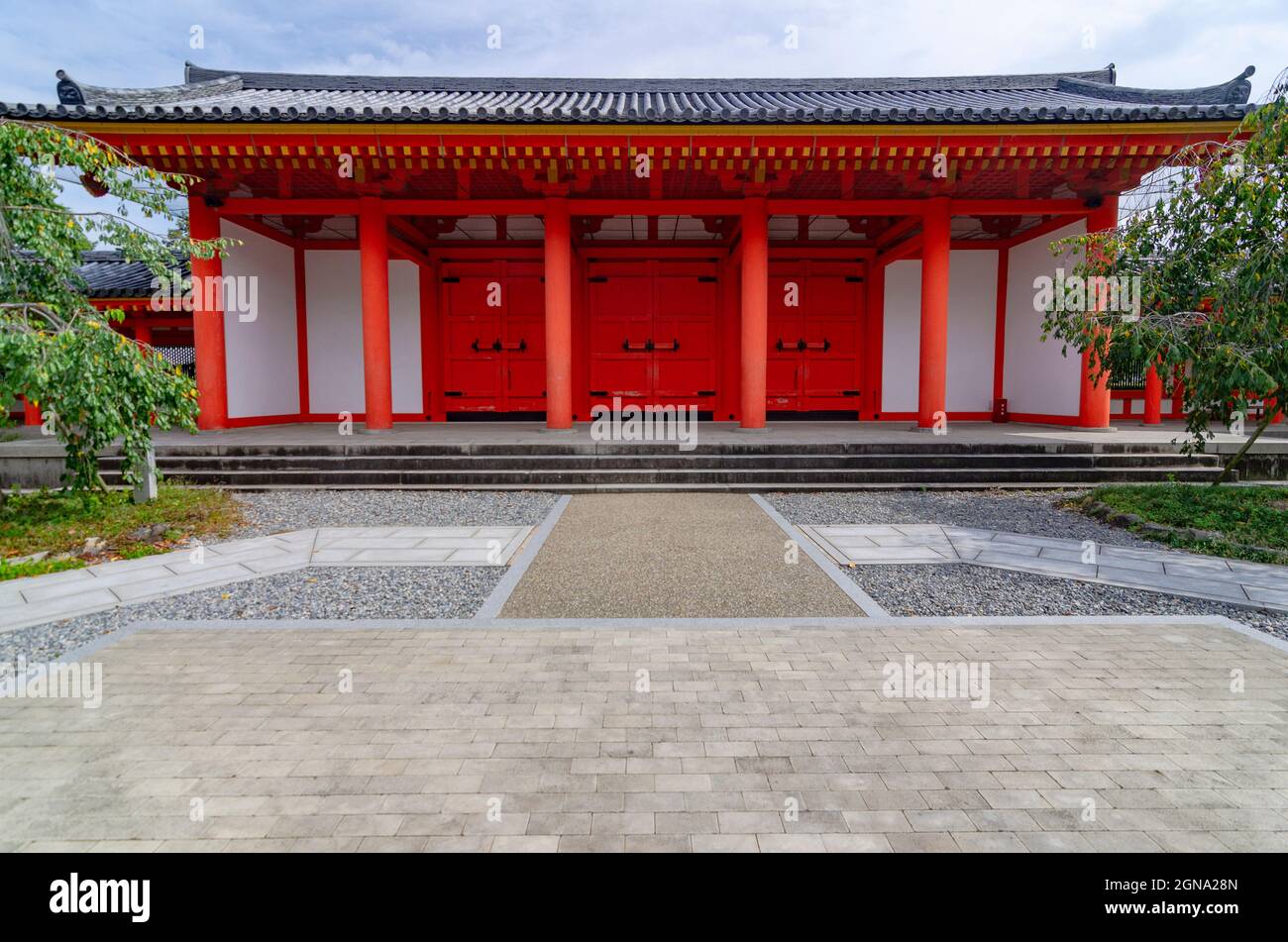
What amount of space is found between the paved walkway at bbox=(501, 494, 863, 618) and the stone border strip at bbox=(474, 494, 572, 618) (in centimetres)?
6

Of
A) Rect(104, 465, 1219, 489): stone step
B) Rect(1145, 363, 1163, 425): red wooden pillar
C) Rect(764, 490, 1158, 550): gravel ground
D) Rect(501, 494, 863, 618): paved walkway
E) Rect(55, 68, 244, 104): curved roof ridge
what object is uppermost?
Rect(55, 68, 244, 104): curved roof ridge

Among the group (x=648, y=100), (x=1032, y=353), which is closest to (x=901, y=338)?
(x=1032, y=353)

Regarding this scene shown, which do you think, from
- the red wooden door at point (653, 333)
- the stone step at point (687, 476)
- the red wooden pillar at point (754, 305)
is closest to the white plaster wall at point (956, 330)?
the red wooden door at point (653, 333)

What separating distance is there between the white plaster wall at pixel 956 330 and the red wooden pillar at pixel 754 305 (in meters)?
4.43

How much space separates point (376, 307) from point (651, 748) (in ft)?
32.1

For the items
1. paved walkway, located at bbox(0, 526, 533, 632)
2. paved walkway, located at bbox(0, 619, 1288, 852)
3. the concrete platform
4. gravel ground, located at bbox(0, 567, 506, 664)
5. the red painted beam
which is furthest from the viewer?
the red painted beam

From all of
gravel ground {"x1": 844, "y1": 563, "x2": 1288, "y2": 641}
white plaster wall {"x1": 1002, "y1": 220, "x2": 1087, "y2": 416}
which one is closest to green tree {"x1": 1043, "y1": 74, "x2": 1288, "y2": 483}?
gravel ground {"x1": 844, "y1": 563, "x2": 1288, "y2": 641}

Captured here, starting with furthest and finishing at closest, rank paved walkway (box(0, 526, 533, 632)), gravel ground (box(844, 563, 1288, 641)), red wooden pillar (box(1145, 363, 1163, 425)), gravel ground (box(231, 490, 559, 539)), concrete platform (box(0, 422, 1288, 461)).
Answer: red wooden pillar (box(1145, 363, 1163, 425)), concrete platform (box(0, 422, 1288, 461)), gravel ground (box(231, 490, 559, 539)), paved walkway (box(0, 526, 533, 632)), gravel ground (box(844, 563, 1288, 641))

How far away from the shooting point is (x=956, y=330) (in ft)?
Answer: 43.7

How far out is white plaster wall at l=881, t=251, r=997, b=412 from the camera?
1326cm

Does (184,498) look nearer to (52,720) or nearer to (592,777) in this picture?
(52,720)

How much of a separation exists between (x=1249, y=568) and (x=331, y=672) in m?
7.01

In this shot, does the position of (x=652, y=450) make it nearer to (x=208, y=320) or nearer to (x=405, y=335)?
(x=405, y=335)

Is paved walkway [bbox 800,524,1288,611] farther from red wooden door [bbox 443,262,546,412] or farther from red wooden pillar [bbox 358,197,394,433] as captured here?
red wooden door [bbox 443,262,546,412]
